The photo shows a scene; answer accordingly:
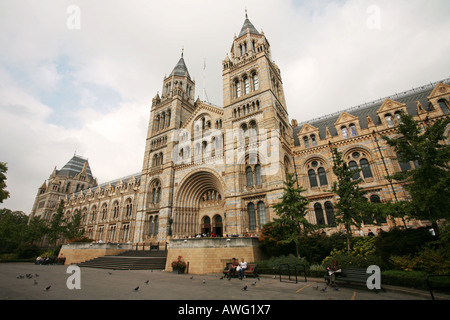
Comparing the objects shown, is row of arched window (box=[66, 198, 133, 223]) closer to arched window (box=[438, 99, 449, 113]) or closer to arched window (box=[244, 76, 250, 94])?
arched window (box=[244, 76, 250, 94])

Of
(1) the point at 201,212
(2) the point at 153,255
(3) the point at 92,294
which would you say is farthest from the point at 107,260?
(3) the point at 92,294

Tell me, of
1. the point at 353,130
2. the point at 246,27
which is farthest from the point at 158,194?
the point at 246,27

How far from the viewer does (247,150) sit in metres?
24.3

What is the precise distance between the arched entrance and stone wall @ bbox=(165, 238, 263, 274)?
33.7 ft

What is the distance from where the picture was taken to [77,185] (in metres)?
68.7

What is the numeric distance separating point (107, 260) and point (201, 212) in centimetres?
1195

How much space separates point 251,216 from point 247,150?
758 centimetres

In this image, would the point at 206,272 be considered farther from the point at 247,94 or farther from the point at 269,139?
the point at 247,94

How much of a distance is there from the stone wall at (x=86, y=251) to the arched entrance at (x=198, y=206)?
7505 millimetres

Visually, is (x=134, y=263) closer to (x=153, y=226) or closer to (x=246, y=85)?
(x=153, y=226)

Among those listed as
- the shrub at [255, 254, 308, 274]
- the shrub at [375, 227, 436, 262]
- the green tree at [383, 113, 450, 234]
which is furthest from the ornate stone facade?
the green tree at [383, 113, 450, 234]

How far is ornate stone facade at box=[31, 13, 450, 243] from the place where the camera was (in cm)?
2172

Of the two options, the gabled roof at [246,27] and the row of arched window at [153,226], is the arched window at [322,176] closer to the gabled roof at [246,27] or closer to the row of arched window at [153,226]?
the row of arched window at [153,226]

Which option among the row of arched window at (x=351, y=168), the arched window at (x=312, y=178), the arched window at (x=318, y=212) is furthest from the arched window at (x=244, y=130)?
the arched window at (x=318, y=212)
